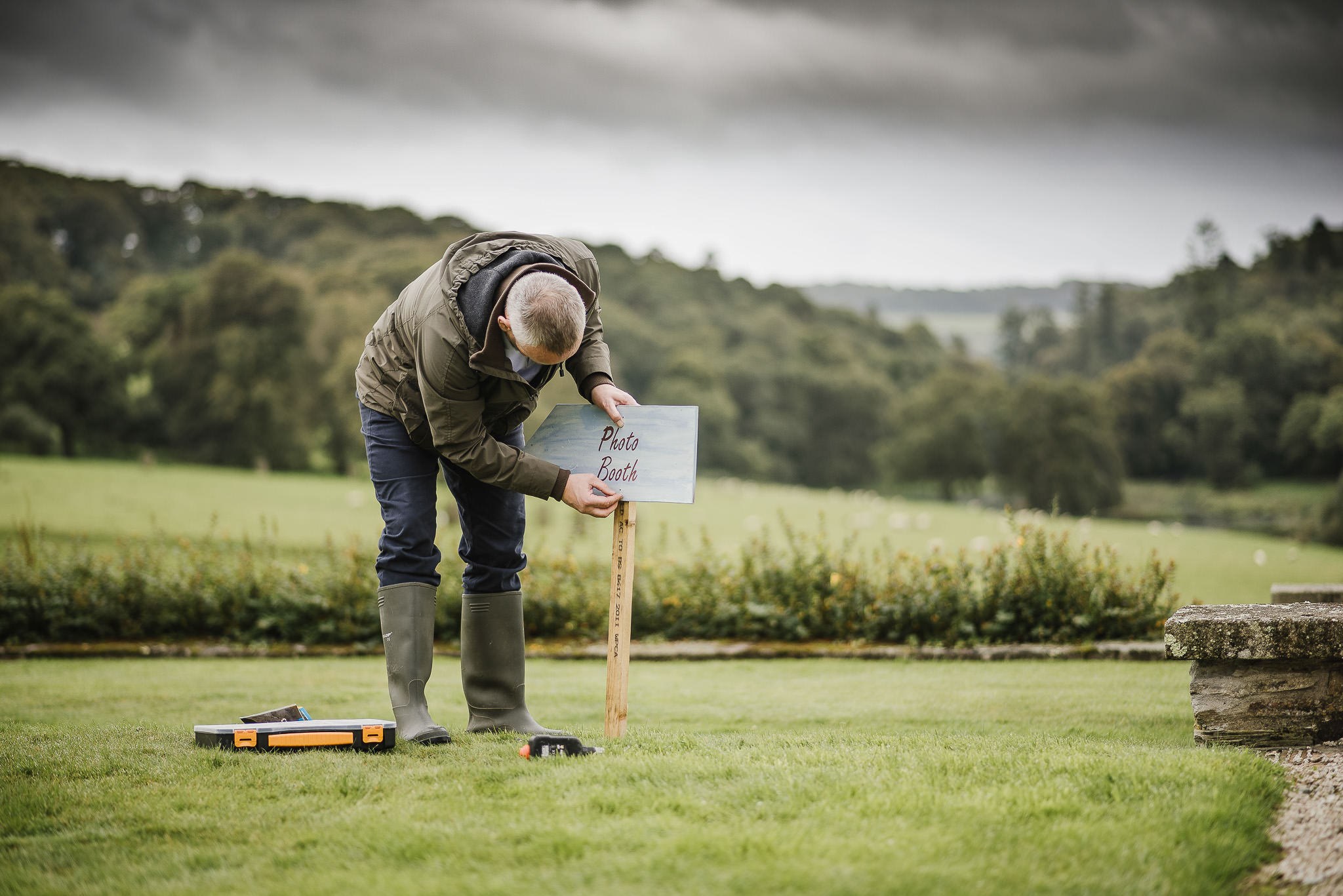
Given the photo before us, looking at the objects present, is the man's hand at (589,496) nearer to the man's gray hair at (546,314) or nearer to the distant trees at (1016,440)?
the man's gray hair at (546,314)

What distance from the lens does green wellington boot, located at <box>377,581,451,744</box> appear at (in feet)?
15.5

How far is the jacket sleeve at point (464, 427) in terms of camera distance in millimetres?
4336

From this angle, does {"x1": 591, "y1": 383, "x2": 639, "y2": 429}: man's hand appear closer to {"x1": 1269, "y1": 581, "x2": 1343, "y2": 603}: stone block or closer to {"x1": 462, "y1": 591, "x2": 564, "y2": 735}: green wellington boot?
{"x1": 462, "y1": 591, "x2": 564, "y2": 735}: green wellington boot

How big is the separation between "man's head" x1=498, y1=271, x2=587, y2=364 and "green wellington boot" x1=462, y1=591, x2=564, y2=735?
5.05 ft

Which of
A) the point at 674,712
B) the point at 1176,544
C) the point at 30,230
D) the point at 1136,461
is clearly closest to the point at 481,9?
the point at 1176,544

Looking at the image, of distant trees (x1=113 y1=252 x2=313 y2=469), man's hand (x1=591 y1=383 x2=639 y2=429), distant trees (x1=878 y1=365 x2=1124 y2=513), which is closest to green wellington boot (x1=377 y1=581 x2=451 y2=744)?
man's hand (x1=591 y1=383 x2=639 y2=429)

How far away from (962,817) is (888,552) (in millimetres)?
8468

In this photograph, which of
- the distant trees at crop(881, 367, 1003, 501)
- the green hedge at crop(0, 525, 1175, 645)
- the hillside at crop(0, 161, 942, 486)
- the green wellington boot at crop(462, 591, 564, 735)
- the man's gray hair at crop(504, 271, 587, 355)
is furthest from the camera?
the distant trees at crop(881, 367, 1003, 501)

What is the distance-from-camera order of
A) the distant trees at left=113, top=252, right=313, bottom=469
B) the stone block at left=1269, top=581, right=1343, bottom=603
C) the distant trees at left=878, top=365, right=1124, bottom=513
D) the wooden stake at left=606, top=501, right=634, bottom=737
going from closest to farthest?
the wooden stake at left=606, top=501, right=634, bottom=737 → the stone block at left=1269, top=581, right=1343, bottom=603 → the distant trees at left=113, top=252, right=313, bottom=469 → the distant trees at left=878, top=365, right=1124, bottom=513

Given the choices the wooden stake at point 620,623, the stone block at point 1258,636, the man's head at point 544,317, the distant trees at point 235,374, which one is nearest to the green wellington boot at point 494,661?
the wooden stake at point 620,623

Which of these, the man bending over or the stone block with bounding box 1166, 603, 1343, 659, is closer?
the stone block with bounding box 1166, 603, 1343, 659

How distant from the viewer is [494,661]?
509 centimetres

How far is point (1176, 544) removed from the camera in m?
27.2

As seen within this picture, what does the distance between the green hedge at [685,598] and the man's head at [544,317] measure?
6.36 meters
